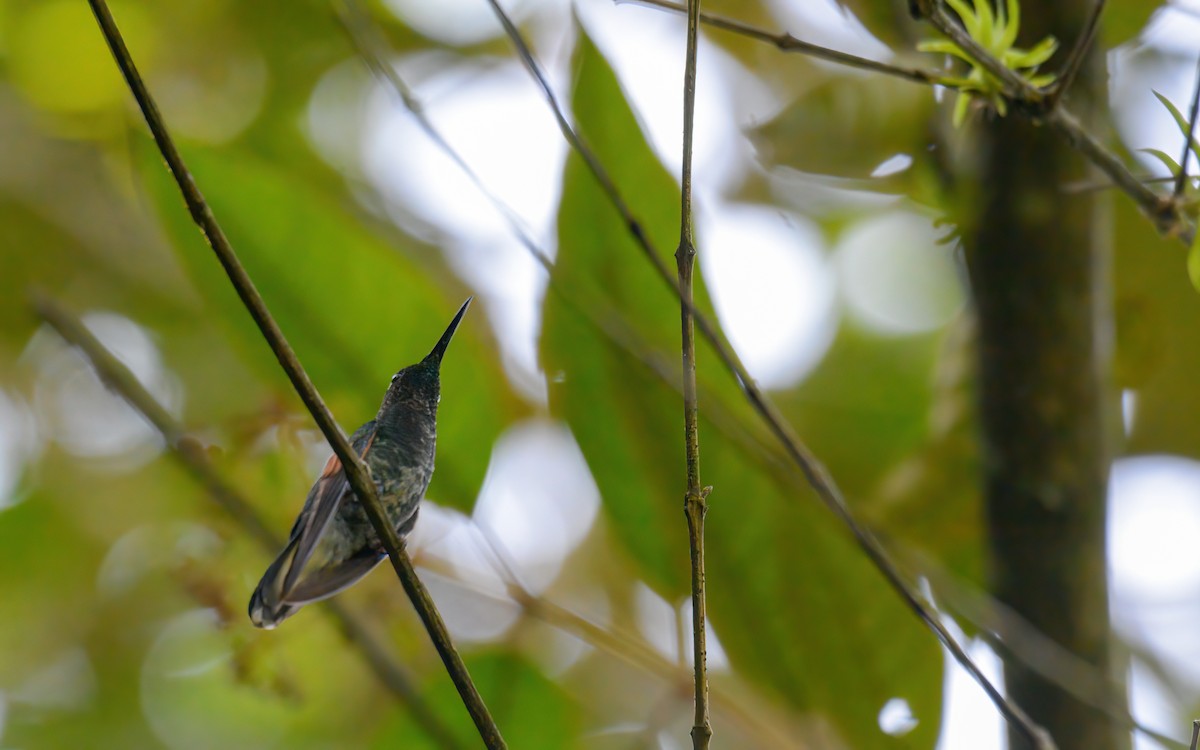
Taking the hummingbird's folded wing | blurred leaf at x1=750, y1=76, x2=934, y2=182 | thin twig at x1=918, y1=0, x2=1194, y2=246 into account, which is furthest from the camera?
blurred leaf at x1=750, y1=76, x2=934, y2=182

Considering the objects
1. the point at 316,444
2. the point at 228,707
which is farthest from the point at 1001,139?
the point at 228,707

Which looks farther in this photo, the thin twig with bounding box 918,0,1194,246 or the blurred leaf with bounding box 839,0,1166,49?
the blurred leaf with bounding box 839,0,1166,49

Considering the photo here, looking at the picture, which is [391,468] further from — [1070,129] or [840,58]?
[1070,129]

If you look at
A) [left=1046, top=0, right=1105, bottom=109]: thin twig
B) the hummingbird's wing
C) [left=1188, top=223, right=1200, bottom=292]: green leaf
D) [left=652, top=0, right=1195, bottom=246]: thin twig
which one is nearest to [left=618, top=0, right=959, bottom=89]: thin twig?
[left=652, top=0, right=1195, bottom=246]: thin twig

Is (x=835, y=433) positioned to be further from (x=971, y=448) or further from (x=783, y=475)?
(x=783, y=475)

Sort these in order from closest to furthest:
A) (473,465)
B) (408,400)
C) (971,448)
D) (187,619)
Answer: (408,400)
(473,465)
(971,448)
(187,619)

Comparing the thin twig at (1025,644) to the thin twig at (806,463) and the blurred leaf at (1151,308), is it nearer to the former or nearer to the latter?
the thin twig at (806,463)

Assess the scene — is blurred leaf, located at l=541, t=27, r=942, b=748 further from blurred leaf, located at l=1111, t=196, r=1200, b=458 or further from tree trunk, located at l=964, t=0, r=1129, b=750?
blurred leaf, located at l=1111, t=196, r=1200, b=458
